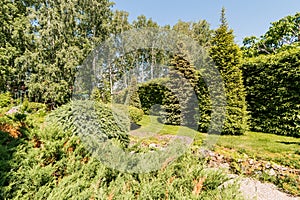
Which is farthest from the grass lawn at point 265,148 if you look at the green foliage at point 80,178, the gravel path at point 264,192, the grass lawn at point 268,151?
the green foliage at point 80,178

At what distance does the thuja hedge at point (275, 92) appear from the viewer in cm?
596

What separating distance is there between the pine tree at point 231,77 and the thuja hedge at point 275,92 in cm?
Result: 69

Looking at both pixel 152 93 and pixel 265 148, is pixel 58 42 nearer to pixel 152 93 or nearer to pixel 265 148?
pixel 152 93

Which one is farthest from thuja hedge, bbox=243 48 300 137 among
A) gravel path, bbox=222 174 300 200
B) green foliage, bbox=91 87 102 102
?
green foliage, bbox=91 87 102 102

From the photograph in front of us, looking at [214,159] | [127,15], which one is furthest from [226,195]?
[127,15]

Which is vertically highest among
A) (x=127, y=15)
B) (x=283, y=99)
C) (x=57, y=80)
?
(x=127, y=15)

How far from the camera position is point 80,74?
41.1 feet

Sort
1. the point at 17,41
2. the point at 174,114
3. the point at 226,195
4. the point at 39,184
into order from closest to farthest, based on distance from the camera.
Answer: the point at 226,195
the point at 39,184
the point at 174,114
the point at 17,41

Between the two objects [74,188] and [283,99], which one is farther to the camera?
[283,99]

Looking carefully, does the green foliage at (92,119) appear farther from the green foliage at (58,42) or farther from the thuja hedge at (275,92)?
the green foliage at (58,42)

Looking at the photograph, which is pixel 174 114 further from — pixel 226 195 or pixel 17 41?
pixel 17 41

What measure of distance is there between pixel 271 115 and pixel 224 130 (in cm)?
162

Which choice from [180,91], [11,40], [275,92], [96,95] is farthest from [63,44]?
[275,92]

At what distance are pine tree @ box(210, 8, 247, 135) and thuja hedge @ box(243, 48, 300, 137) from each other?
27.2 inches
